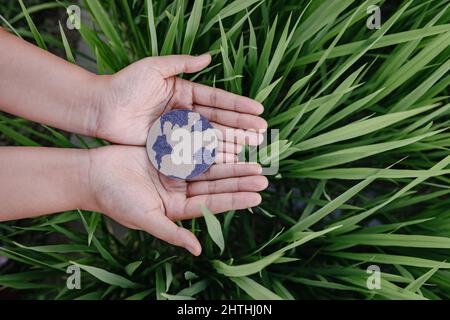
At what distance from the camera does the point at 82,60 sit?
43.2 inches

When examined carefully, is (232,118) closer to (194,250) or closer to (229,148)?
(229,148)

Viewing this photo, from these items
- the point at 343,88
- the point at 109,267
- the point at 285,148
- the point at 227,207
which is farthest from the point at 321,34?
the point at 109,267

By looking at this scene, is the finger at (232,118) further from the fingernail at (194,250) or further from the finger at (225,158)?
the fingernail at (194,250)

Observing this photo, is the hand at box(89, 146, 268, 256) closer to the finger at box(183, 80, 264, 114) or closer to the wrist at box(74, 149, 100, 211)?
the wrist at box(74, 149, 100, 211)

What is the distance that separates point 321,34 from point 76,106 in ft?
1.60

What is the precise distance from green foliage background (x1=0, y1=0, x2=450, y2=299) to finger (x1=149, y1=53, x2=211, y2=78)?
0.03m

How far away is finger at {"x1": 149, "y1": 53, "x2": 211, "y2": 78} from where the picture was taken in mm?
733

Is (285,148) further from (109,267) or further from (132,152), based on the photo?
(109,267)

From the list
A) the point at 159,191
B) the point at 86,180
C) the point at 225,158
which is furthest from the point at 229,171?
the point at 86,180

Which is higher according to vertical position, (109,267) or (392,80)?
(392,80)

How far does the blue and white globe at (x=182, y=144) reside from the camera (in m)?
0.77

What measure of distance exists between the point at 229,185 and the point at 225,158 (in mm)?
58

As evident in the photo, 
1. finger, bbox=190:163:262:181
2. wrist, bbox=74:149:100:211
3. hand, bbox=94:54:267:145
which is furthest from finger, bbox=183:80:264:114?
wrist, bbox=74:149:100:211

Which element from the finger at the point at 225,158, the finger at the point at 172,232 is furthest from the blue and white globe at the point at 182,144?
the finger at the point at 172,232
